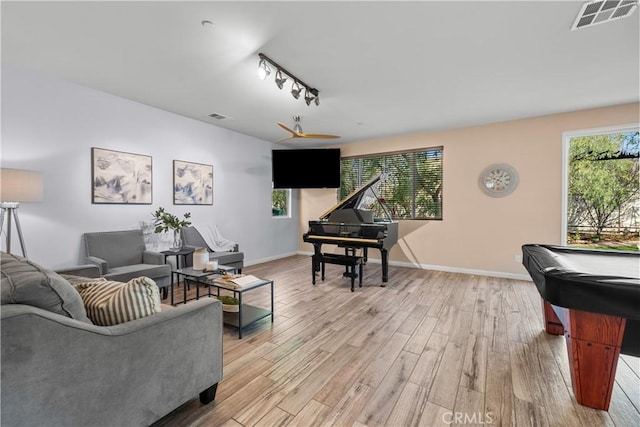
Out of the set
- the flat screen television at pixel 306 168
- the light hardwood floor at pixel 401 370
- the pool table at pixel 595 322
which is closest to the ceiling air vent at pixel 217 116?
the flat screen television at pixel 306 168

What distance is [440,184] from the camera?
17.4ft

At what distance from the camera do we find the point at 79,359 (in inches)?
43.3

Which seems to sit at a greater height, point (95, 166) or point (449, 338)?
point (95, 166)

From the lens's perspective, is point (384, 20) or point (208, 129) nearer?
point (384, 20)

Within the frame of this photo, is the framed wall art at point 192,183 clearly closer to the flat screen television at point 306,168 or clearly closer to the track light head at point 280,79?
the flat screen television at point 306,168

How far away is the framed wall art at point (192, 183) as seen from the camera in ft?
14.7

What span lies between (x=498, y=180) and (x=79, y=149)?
615 cm

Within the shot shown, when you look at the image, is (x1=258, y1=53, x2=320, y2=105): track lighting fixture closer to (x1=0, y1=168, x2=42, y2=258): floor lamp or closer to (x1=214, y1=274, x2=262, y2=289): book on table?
(x1=214, y1=274, x2=262, y2=289): book on table

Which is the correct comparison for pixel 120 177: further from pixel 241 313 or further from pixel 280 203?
pixel 280 203

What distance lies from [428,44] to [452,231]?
3.57 meters

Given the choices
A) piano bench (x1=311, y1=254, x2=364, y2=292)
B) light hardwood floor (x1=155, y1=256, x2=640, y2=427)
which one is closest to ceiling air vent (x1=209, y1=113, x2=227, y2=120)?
piano bench (x1=311, y1=254, x2=364, y2=292)

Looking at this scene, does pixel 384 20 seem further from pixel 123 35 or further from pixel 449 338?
pixel 449 338

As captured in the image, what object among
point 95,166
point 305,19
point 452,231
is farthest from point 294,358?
point 452,231

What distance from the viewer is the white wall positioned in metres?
2.98
